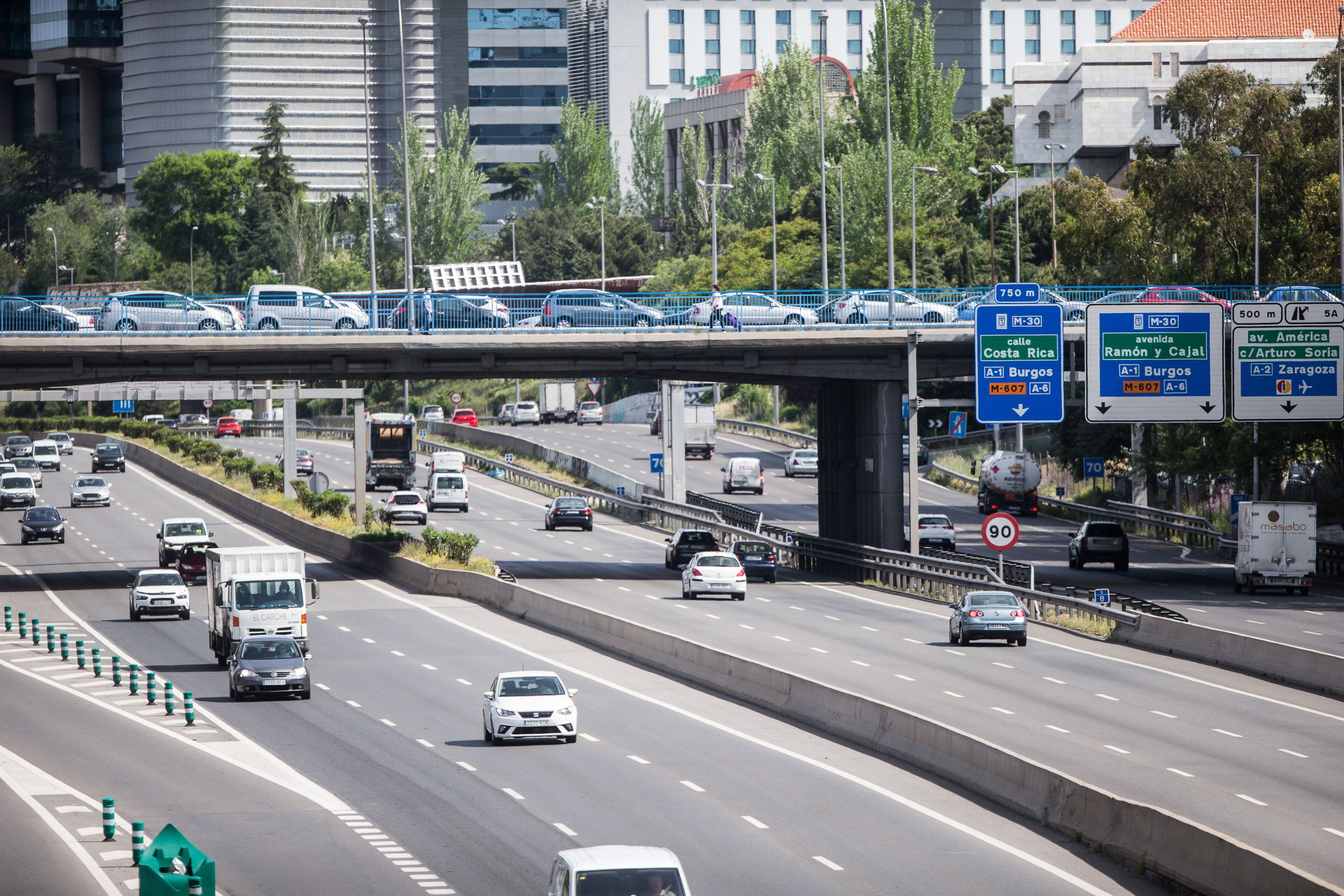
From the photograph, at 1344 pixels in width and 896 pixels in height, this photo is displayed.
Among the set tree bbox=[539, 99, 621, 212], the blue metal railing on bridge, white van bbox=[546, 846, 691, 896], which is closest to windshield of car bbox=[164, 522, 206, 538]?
the blue metal railing on bridge

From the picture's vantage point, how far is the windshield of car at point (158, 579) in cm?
4788

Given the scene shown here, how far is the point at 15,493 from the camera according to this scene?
79.8 meters

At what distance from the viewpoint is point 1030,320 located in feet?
163

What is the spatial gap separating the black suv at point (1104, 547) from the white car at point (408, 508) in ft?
83.1

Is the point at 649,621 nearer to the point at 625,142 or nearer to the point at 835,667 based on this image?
the point at 835,667

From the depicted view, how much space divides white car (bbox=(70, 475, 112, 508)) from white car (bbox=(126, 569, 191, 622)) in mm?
32757

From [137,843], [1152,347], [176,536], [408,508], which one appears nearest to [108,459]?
[408,508]

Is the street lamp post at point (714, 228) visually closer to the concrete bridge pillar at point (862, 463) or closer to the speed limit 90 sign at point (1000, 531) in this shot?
the concrete bridge pillar at point (862, 463)

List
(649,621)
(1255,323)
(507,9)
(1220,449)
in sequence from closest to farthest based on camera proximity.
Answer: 1. (649,621)
2. (1255,323)
3. (1220,449)
4. (507,9)

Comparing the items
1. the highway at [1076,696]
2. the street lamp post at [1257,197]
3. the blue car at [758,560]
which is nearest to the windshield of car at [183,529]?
the highway at [1076,696]

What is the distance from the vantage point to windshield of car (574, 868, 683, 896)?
15234 mm

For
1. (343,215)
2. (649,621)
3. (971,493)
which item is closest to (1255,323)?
(649,621)

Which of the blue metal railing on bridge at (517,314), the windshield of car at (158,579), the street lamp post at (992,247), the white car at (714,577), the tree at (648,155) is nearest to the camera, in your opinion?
the windshield of car at (158,579)

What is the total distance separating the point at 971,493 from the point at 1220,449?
27.8 metres
